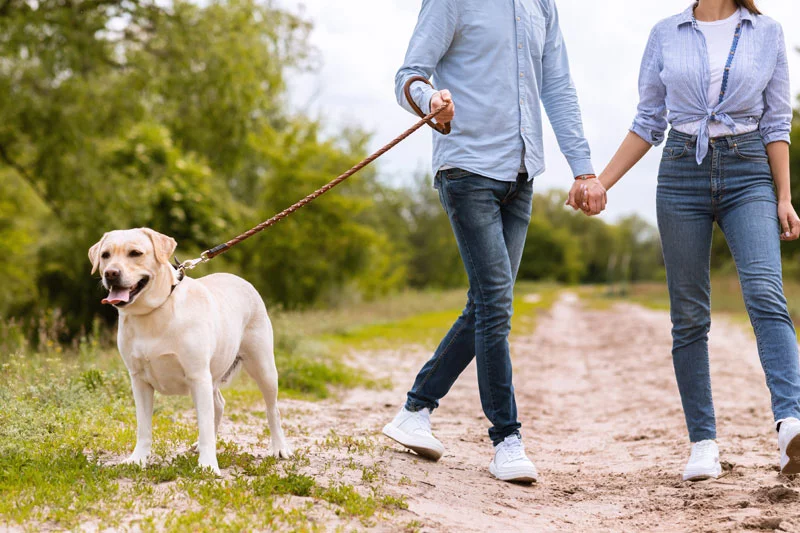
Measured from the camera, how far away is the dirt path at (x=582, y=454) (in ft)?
12.5

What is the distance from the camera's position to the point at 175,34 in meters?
13.5

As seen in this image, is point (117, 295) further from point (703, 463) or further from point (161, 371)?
point (703, 463)

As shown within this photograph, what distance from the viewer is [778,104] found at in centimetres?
436

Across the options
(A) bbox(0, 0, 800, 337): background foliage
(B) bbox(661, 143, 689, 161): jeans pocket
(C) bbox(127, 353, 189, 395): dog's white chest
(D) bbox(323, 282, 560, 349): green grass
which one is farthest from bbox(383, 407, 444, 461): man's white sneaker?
(D) bbox(323, 282, 560, 349): green grass

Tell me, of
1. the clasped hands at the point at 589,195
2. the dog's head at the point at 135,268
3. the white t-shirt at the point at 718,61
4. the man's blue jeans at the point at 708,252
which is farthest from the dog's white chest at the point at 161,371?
the white t-shirt at the point at 718,61

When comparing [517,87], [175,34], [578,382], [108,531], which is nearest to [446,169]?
[517,87]

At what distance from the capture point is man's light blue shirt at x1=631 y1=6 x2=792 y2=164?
14.3 feet

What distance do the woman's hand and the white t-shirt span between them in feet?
1.44

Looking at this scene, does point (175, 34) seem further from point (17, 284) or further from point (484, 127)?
point (484, 127)

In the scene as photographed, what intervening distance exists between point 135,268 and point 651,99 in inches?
A: 118

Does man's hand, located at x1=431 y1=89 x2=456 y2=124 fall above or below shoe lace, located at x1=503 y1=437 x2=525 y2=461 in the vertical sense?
above

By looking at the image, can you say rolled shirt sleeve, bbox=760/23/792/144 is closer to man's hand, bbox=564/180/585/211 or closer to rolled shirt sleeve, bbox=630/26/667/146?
rolled shirt sleeve, bbox=630/26/667/146

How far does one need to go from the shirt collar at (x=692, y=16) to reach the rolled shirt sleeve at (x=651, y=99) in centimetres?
17

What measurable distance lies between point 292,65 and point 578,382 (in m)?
11.7
